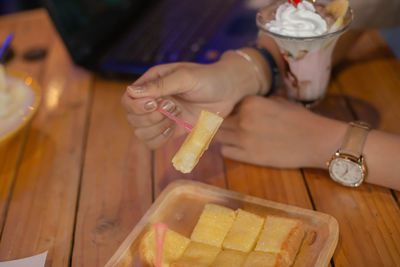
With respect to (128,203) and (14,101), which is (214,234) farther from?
(14,101)

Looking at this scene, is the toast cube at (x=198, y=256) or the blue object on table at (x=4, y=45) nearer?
the toast cube at (x=198, y=256)

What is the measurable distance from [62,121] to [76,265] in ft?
1.79

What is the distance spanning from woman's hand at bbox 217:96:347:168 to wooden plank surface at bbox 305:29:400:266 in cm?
6

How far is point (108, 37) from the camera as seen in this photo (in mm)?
1417

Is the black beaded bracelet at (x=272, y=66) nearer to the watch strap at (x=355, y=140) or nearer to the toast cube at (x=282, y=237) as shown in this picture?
the watch strap at (x=355, y=140)

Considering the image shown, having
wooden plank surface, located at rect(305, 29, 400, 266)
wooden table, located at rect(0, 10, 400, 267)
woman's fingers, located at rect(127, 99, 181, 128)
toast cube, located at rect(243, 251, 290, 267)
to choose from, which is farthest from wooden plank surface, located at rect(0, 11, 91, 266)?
wooden plank surface, located at rect(305, 29, 400, 266)

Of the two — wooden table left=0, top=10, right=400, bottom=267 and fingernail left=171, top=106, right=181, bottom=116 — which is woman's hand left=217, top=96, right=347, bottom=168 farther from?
fingernail left=171, top=106, right=181, bottom=116

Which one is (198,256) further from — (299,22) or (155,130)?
(299,22)

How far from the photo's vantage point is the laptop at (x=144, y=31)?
1294 millimetres

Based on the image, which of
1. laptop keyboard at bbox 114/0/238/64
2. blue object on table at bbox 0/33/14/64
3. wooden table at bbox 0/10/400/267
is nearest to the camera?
wooden table at bbox 0/10/400/267

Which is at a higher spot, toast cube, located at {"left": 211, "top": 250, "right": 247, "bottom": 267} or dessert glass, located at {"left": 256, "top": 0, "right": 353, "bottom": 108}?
dessert glass, located at {"left": 256, "top": 0, "right": 353, "bottom": 108}

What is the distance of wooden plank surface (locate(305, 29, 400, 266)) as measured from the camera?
29.6 inches

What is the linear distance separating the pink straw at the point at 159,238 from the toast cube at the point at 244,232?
12 cm

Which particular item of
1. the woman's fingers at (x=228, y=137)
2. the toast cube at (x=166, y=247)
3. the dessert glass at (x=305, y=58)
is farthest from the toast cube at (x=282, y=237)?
the dessert glass at (x=305, y=58)
